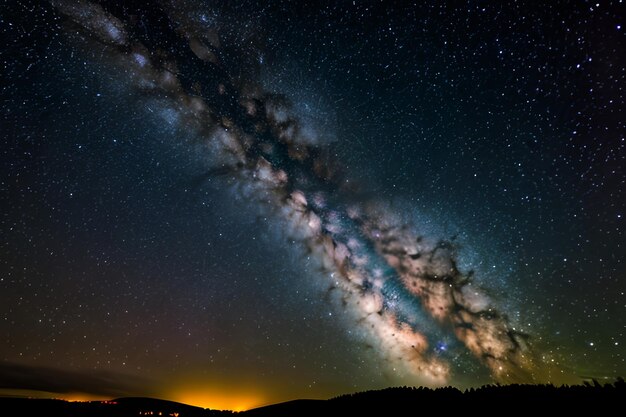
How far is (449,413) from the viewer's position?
10.7 m

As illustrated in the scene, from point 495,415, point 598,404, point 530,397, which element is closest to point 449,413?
point 495,415

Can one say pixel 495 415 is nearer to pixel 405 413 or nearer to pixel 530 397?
pixel 530 397

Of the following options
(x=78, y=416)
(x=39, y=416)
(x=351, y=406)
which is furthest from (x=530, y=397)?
(x=39, y=416)

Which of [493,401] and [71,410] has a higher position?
[493,401]

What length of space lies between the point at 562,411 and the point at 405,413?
578 centimetres

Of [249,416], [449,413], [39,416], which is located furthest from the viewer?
[249,416]

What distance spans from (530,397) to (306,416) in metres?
11.4

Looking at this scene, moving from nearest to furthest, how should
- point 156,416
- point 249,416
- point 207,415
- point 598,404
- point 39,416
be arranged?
point 598,404 < point 39,416 < point 249,416 < point 156,416 < point 207,415

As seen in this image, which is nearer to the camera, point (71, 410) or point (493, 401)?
point (493, 401)

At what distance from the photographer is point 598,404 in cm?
776

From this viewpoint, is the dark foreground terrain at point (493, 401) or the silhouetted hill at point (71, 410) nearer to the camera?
the dark foreground terrain at point (493, 401)

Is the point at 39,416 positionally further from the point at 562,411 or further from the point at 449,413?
the point at 562,411

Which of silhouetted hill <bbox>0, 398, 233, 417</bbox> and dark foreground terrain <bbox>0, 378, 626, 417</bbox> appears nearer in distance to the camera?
dark foreground terrain <bbox>0, 378, 626, 417</bbox>

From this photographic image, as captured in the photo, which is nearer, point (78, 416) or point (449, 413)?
point (449, 413)
